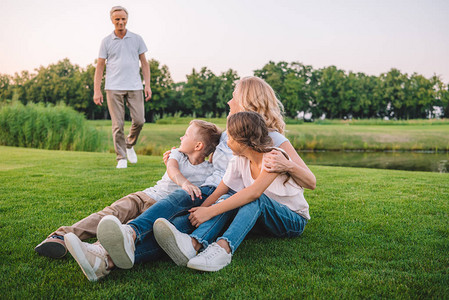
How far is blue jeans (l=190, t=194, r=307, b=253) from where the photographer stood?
2.04 m

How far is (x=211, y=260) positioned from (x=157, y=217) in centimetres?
43

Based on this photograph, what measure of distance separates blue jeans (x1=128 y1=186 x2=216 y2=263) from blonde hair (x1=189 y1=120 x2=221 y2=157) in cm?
49

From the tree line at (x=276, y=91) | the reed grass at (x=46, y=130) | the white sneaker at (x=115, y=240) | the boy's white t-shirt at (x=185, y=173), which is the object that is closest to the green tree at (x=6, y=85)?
the tree line at (x=276, y=91)

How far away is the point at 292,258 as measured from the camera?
6.89ft

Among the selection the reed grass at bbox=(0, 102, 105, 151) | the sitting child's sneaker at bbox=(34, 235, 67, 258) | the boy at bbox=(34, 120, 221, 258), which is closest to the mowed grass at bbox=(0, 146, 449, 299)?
the sitting child's sneaker at bbox=(34, 235, 67, 258)

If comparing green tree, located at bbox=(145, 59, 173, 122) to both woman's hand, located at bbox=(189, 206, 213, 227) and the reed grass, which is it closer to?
the reed grass

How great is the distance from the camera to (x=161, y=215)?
2107 millimetres

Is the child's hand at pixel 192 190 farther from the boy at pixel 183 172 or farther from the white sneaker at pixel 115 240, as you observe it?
the white sneaker at pixel 115 240

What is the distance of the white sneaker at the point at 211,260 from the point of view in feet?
6.08

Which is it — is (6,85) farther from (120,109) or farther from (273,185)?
(273,185)

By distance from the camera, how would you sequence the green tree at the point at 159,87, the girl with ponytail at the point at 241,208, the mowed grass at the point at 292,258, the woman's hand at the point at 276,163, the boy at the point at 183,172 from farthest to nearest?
the green tree at the point at 159,87 → the boy at the point at 183,172 → the woman's hand at the point at 276,163 → the girl with ponytail at the point at 241,208 → the mowed grass at the point at 292,258

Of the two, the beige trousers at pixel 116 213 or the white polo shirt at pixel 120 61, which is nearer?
the beige trousers at pixel 116 213

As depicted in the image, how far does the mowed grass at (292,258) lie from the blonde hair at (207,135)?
0.77 meters

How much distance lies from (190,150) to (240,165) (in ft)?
1.83
